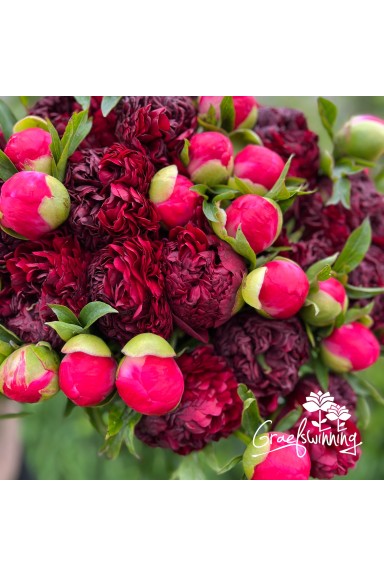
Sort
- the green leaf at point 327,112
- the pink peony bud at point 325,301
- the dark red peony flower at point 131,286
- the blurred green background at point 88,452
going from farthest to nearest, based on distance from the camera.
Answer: the blurred green background at point 88,452 → the green leaf at point 327,112 → the pink peony bud at point 325,301 → the dark red peony flower at point 131,286

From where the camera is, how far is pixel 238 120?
0.67m

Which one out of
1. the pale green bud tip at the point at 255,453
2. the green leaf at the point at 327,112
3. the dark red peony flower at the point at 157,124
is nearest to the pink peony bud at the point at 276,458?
the pale green bud tip at the point at 255,453

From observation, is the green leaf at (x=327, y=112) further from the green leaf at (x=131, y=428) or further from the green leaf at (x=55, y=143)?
the green leaf at (x=131, y=428)

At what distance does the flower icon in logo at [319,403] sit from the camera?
0.64 m

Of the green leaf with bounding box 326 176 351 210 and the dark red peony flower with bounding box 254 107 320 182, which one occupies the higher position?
the dark red peony flower with bounding box 254 107 320 182

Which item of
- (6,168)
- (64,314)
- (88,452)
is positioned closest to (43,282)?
(64,314)

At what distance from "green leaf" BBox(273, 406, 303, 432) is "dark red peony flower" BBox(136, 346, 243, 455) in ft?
0.19

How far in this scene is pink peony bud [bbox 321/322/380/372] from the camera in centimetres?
66

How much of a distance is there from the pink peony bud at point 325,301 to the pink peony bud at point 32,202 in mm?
300

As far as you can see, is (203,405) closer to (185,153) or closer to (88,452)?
(185,153)

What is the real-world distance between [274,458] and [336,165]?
41cm

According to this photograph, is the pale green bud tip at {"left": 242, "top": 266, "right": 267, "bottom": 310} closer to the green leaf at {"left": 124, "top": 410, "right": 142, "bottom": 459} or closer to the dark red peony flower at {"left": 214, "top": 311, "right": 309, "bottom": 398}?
the dark red peony flower at {"left": 214, "top": 311, "right": 309, "bottom": 398}

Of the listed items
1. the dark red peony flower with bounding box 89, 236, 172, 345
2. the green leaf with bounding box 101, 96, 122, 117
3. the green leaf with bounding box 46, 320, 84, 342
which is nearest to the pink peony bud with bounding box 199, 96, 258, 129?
the green leaf with bounding box 101, 96, 122, 117

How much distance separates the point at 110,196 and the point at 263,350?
0.80 ft
